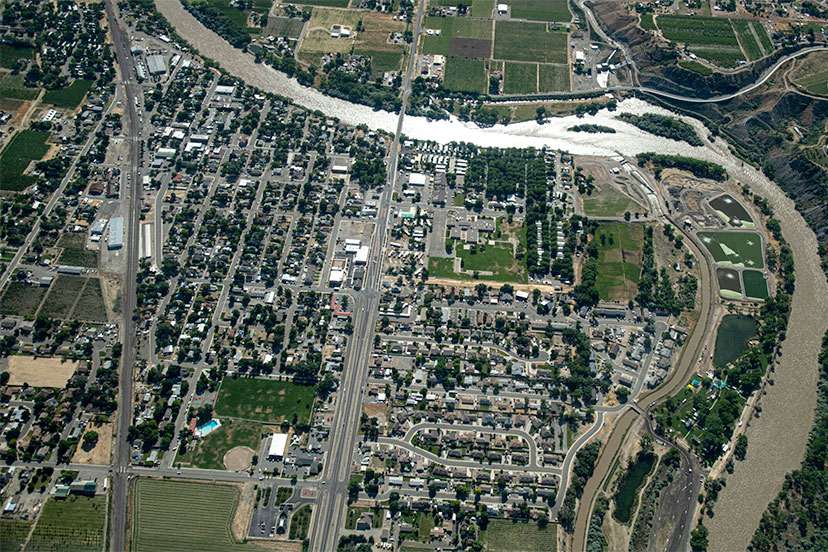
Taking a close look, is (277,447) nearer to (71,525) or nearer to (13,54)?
(71,525)

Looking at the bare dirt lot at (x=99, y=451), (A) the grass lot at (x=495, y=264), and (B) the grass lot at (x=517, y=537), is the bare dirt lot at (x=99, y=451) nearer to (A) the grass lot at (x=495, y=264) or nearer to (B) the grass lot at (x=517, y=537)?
(B) the grass lot at (x=517, y=537)

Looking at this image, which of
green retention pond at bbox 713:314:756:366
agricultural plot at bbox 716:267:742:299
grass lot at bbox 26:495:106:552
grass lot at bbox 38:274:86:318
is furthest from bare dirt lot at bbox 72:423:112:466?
agricultural plot at bbox 716:267:742:299

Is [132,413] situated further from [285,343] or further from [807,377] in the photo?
[807,377]

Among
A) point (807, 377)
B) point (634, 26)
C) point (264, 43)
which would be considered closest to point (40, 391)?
point (264, 43)

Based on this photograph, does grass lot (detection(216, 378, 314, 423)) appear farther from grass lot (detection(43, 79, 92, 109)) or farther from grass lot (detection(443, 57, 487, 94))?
grass lot (detection(443, 57, 487, 94))

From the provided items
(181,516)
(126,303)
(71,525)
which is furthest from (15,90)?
(181,516)

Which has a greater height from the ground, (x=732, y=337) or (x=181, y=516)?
(x=732, y=337)

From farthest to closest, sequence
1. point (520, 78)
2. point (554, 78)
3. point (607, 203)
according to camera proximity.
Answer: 1. point (554, 78)
2. point (520, 78)
3. point (607, 203)
